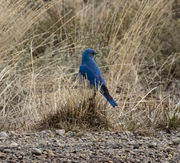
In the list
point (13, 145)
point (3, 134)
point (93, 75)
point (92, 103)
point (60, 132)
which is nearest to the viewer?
point (13, 145)

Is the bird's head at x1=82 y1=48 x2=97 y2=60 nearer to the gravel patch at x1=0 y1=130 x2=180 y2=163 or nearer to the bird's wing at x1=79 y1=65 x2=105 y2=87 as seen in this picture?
the bird's wing at x1=79 y1=65 x2=105 y2=87

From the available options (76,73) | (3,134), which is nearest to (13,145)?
(3,134)

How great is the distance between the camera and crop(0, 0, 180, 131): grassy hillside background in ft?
15.1

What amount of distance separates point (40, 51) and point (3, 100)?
5.57 ft

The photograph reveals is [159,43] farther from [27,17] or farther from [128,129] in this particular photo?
[128,129]

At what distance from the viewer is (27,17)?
564 centimetres

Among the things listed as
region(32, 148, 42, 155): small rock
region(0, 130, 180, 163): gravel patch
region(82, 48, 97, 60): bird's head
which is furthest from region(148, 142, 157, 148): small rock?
region(82, 48, 97, 60): bird's head

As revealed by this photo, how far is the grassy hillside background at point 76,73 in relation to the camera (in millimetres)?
4605

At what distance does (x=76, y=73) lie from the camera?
6.03 m

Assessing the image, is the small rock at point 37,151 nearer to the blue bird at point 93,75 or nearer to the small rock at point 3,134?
the small rock at point 3,134

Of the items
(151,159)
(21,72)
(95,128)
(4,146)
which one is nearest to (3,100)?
(21,72)

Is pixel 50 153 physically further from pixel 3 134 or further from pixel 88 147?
pixel 3 134

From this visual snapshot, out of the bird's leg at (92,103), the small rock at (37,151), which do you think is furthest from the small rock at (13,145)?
the bird's leg at (92,103)

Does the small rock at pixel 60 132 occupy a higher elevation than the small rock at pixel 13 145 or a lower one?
higher
